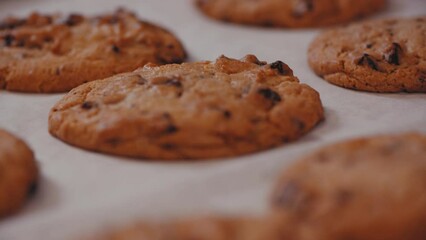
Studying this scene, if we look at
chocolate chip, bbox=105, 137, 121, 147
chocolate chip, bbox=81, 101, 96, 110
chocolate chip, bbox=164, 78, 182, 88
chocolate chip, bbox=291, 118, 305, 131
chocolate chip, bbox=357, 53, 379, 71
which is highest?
chocolate chip, bbox=357, 53, 379, 71

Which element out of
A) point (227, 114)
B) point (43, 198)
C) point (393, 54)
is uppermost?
point (393, 54)

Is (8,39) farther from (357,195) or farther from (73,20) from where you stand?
(357,195)

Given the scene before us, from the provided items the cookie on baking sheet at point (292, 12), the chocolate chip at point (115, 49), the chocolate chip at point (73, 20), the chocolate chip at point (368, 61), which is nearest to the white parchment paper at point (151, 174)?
the chocolate chip at point (368, 61)

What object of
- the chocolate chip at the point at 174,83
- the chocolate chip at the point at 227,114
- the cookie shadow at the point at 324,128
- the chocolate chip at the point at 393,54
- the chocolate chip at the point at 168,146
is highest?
the chocolate chip at the point at 393,54

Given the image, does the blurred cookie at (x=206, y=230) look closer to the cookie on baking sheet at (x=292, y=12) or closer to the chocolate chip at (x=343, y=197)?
the chocolate chip at (x=343, y=197)

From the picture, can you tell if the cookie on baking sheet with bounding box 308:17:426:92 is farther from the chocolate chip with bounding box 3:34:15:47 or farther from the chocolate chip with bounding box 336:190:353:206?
the chocolate chip with bounding box 3:34:15:47

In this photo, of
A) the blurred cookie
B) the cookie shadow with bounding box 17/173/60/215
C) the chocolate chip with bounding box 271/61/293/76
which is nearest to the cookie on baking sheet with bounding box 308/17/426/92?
the chocolate chip with bounding box 271/61/293/76

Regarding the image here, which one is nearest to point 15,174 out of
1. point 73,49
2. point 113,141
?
point 113,141
